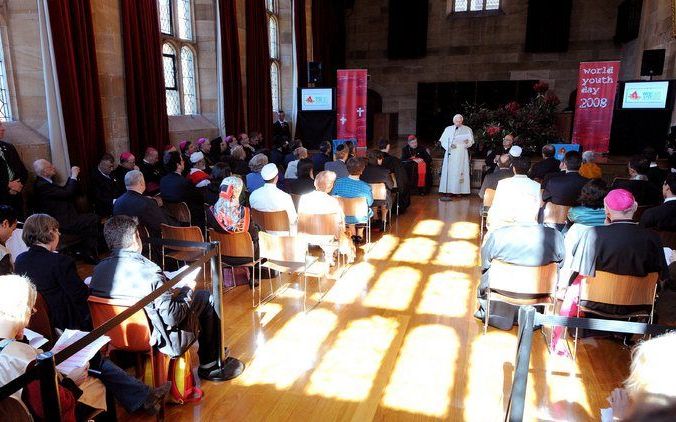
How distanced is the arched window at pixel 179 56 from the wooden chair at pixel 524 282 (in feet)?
22.1

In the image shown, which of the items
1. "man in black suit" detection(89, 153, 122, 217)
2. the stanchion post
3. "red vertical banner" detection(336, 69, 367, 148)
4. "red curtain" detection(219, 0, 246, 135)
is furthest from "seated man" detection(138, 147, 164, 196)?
"red vertical banner" detection(336, 69, 367, 148)

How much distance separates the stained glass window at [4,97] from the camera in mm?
5273

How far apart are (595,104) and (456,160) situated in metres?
3.33

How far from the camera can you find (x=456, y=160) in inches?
326

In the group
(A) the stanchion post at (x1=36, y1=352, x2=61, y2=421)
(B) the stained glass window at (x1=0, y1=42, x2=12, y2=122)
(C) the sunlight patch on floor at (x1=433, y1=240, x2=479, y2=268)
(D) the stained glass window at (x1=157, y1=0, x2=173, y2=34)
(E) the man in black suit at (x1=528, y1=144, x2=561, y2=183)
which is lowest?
(C) the sunlight patch on floor at (x1=433, y1=240, x2=479, y2=268)

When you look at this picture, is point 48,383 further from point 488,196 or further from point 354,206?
point 488,196

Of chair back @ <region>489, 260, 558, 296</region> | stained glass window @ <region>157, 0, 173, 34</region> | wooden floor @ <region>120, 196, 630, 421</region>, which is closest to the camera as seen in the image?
wooden floor @ <region>120, 196, 630, 421</region>

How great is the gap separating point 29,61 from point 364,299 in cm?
477

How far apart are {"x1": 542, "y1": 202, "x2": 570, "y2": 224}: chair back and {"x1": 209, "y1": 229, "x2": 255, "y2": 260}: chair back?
10.3ft

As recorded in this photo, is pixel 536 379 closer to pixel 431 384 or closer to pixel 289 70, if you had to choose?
pixel 431 384

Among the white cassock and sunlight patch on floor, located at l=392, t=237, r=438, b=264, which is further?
the white cassock

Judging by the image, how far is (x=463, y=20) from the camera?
560 inches

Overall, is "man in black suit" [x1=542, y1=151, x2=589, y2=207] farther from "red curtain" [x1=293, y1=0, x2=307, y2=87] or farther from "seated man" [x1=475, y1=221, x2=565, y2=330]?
"red curtain" [x1=293, y1=0, x2=307, y2=87]

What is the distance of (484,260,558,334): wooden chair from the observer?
122 inches
